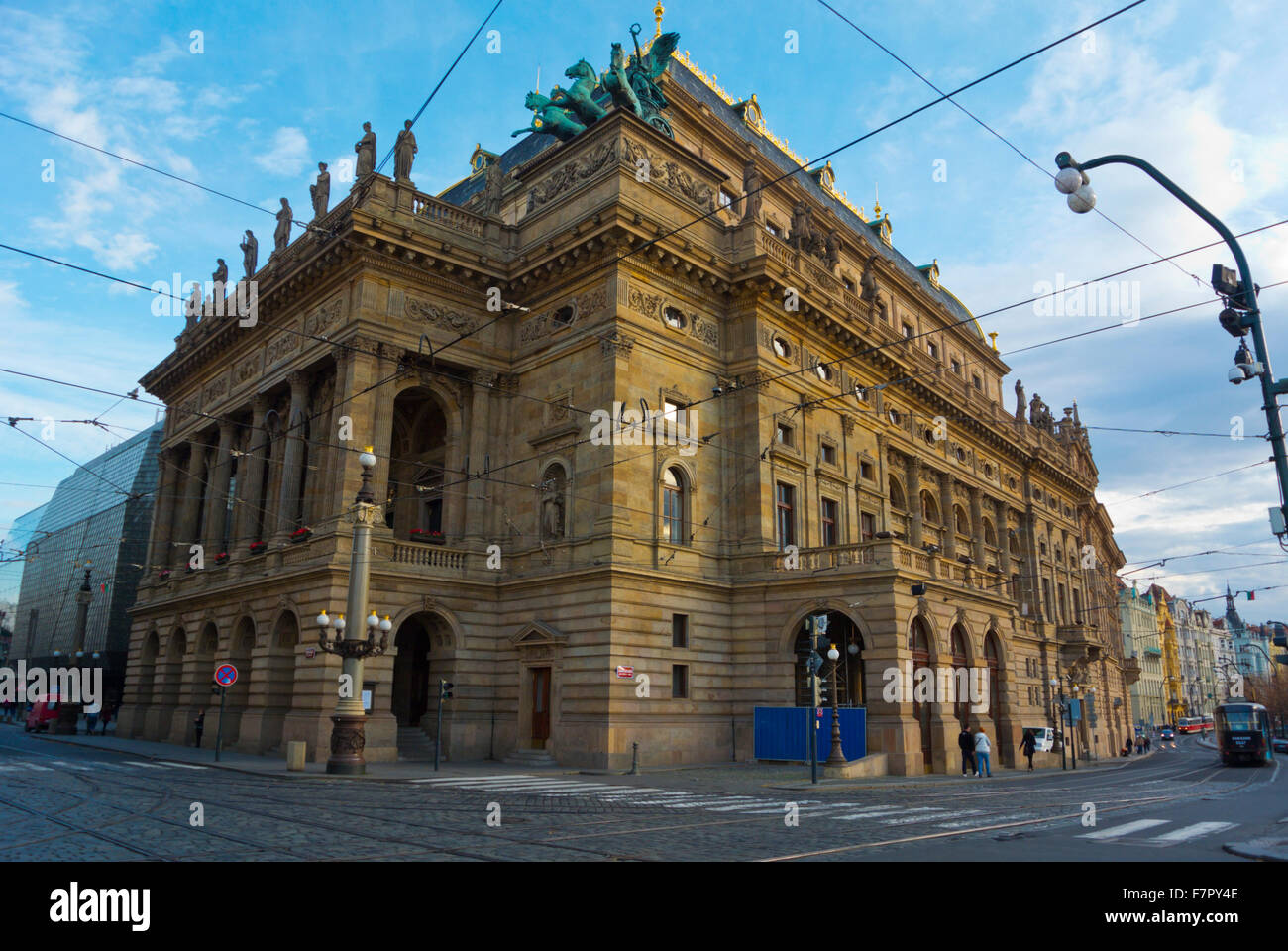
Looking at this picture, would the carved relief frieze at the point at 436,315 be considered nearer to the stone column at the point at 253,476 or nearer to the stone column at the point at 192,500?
the stone column at the point at 253,476

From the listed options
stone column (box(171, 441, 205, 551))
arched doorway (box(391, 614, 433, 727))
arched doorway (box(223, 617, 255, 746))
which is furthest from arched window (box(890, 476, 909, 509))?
stone column (box(171, 441, 205, 551))

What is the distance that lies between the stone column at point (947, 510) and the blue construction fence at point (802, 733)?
2321 cm

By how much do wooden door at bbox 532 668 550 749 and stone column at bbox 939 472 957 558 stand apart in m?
27.6

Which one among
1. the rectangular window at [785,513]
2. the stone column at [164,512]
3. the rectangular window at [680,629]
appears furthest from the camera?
the stone column at [164,512]

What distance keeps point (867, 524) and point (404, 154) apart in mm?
23675

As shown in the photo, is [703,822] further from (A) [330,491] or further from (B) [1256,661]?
(B) [1256,661]

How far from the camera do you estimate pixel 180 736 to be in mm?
36938

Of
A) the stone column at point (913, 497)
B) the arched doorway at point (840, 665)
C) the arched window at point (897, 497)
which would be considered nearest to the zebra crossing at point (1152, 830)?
the arched doorway at point (840, 665)

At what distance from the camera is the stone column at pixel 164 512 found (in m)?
45.3

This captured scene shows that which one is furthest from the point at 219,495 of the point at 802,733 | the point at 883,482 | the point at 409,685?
the point at 883,482

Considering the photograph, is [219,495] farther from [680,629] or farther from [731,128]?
[731,128]

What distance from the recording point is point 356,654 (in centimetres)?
2252
